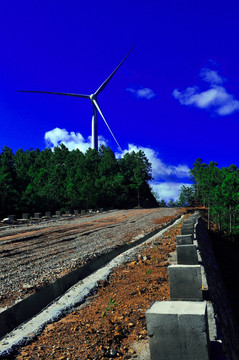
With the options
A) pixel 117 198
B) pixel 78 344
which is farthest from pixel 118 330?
pixel 117 198

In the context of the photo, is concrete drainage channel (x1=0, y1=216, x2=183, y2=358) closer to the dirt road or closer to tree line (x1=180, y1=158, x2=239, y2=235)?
the dirt road

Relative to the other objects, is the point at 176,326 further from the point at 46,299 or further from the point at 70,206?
the point at 70,206

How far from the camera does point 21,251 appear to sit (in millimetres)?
12484

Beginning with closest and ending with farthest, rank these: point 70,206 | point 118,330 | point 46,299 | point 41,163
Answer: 1. point 118,330
2. point 46,299
3. point 70,206
4. point 41,163

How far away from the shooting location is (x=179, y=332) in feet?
11.7

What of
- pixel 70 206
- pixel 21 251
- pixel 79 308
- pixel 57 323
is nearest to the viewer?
pixel 57 323

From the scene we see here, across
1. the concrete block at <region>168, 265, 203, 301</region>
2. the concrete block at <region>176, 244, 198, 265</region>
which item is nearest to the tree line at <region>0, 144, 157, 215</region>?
the concrete block at <region>176, 244, 198, 265</region>

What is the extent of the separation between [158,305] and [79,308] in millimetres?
3153

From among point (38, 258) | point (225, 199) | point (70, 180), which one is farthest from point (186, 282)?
point (70, 180)

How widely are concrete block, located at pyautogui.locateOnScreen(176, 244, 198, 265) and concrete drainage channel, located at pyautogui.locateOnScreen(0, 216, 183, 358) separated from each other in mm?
2221

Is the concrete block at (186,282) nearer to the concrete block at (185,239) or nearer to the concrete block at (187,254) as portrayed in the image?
the concrete block at (187,254)

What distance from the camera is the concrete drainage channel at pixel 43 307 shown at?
213 inches

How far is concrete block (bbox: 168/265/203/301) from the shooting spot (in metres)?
A: 5.73

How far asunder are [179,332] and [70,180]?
59.0 metres
